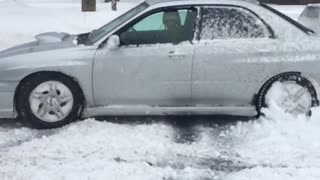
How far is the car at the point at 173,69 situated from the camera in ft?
20.1

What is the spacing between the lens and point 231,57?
20.2 ft

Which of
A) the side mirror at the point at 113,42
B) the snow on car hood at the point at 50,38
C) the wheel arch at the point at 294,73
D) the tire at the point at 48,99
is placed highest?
the side mirror at the point at 113,42

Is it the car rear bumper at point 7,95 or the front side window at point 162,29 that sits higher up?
the front side window at point 162,29

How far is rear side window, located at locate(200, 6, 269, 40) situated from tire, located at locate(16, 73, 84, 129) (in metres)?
1.66

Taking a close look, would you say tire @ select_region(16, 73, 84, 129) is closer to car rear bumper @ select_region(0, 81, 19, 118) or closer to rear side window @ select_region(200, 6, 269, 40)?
car rear bumper @ select_region(0, 81, 19, 118)

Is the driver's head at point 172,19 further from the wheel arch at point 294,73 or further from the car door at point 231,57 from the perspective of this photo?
the wheel arch at point 294,73

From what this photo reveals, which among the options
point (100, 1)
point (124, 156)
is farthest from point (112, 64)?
point (100, 1)

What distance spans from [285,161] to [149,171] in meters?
1.30

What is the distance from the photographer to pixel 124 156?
5215mm

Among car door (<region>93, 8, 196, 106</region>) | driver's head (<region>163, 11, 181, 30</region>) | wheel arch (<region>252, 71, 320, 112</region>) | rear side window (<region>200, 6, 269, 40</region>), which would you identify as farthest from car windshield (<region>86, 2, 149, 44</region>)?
wheel arch (<region>252, 71, 320, 112</region>)

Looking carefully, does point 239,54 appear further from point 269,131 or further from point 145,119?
point 145,119

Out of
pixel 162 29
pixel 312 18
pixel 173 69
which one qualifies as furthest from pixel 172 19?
pixel 312 18

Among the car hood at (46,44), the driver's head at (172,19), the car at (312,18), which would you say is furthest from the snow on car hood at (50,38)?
the car at (312,18)

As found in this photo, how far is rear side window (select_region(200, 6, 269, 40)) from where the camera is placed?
246 inches
